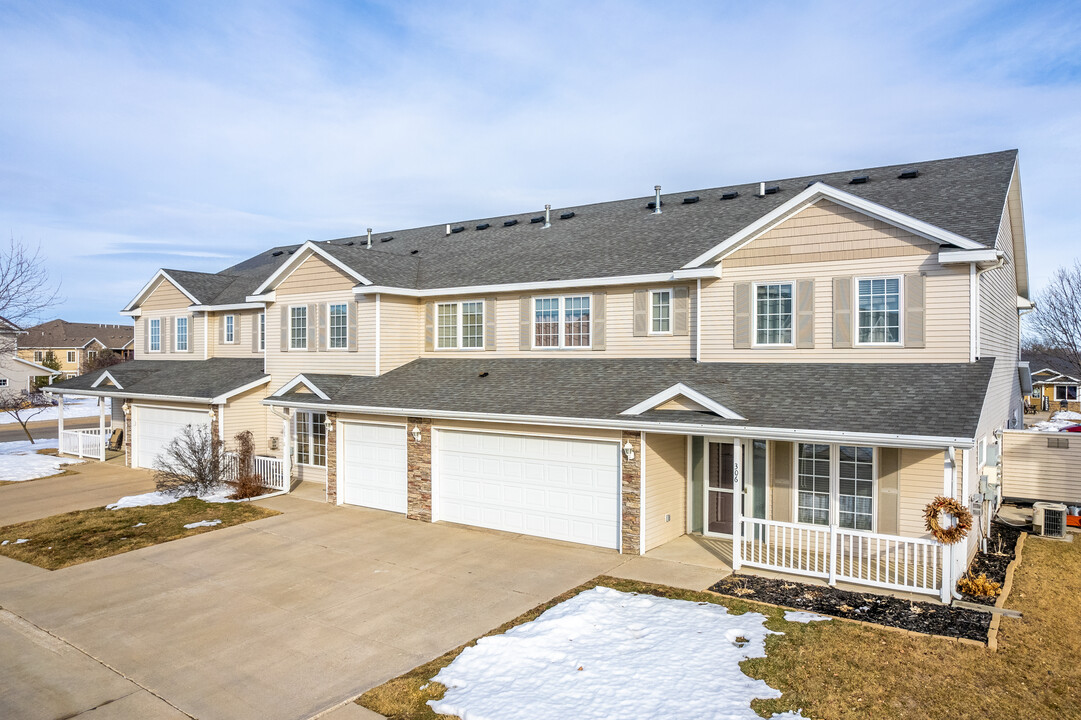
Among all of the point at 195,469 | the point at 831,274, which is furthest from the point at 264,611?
the point at 831,274

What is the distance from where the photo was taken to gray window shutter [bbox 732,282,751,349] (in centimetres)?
1322

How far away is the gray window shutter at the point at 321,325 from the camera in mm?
18516

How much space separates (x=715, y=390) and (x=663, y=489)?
2.29 m

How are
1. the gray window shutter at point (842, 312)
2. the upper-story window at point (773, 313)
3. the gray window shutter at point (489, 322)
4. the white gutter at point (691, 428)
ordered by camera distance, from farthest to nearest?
the gray window shutter at point (489, 322) → the upper-story window at point (773, 313) → the gray window shutter at point (842, 312) → the white gutter at point (691, 428)

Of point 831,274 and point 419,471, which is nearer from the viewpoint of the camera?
point 831,274

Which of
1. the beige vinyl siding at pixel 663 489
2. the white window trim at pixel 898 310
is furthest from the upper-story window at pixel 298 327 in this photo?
the white window trim at pixel 898 310

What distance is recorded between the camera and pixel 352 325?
17844mm

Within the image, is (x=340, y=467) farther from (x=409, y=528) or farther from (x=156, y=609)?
(x=156, y=609)

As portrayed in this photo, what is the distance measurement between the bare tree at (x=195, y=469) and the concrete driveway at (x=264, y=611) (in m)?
4.44

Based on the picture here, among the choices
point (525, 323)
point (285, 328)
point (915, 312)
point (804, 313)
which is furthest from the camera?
point (285, 328)

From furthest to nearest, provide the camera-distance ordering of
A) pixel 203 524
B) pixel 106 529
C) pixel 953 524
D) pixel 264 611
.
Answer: pixel 203 524 < pixel 106 529 < pixel 264 611 < pixel 953 524

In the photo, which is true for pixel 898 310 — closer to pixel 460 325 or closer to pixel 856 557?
pixel 856 557

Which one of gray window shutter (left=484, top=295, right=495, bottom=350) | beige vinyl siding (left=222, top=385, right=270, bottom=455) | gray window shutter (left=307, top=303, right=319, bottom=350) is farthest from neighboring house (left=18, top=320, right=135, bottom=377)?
gray window shutter (left=484, top=295, right=495, bottom=350)

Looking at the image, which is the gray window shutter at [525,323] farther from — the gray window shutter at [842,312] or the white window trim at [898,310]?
the white window trim at [898,310]
